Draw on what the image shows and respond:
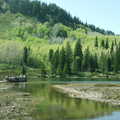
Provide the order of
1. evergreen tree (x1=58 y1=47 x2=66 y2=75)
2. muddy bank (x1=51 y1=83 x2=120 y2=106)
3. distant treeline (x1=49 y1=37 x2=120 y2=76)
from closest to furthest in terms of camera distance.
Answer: muddy bank (x1=51 y1=83 x2=120 y2=106)
evergreen tree (x1=58 y1=47 x2=66 y2=75)
distant treeline (x1=49 y1=37 x2=120 y2=76)

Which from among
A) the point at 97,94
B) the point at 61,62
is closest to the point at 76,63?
the point at 61,62

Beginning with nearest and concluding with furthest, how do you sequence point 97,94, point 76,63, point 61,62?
point 97,94 → point 76,63 → point 61,62

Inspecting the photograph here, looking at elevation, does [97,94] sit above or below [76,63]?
below

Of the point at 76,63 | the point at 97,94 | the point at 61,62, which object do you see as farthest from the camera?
the point at 61,62

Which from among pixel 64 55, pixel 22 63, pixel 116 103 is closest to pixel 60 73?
pixel 64 55

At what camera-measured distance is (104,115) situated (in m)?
25.3

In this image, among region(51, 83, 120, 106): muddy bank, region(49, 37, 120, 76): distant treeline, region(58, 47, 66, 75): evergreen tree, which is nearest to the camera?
region(51, 83, 120, 106): muddy bank

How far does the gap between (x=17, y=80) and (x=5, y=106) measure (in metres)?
58.3

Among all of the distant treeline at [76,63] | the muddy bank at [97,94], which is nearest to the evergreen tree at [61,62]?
the distant treeline at [76,63]

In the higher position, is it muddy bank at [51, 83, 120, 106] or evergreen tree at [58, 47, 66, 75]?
evergreen tree at [58, 47, 66, 75]

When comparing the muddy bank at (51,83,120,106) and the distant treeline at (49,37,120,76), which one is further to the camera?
the distant treeline at (49,37,120,76)

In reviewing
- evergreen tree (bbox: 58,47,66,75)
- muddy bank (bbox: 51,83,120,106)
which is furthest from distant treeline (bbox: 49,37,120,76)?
muddy bank (bbox: 51,83,120,106)

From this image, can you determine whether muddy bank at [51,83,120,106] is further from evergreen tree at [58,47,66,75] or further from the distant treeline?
evergreen tree at [58,47,66,75]

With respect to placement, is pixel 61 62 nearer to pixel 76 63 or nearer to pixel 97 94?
pixel 76 63
